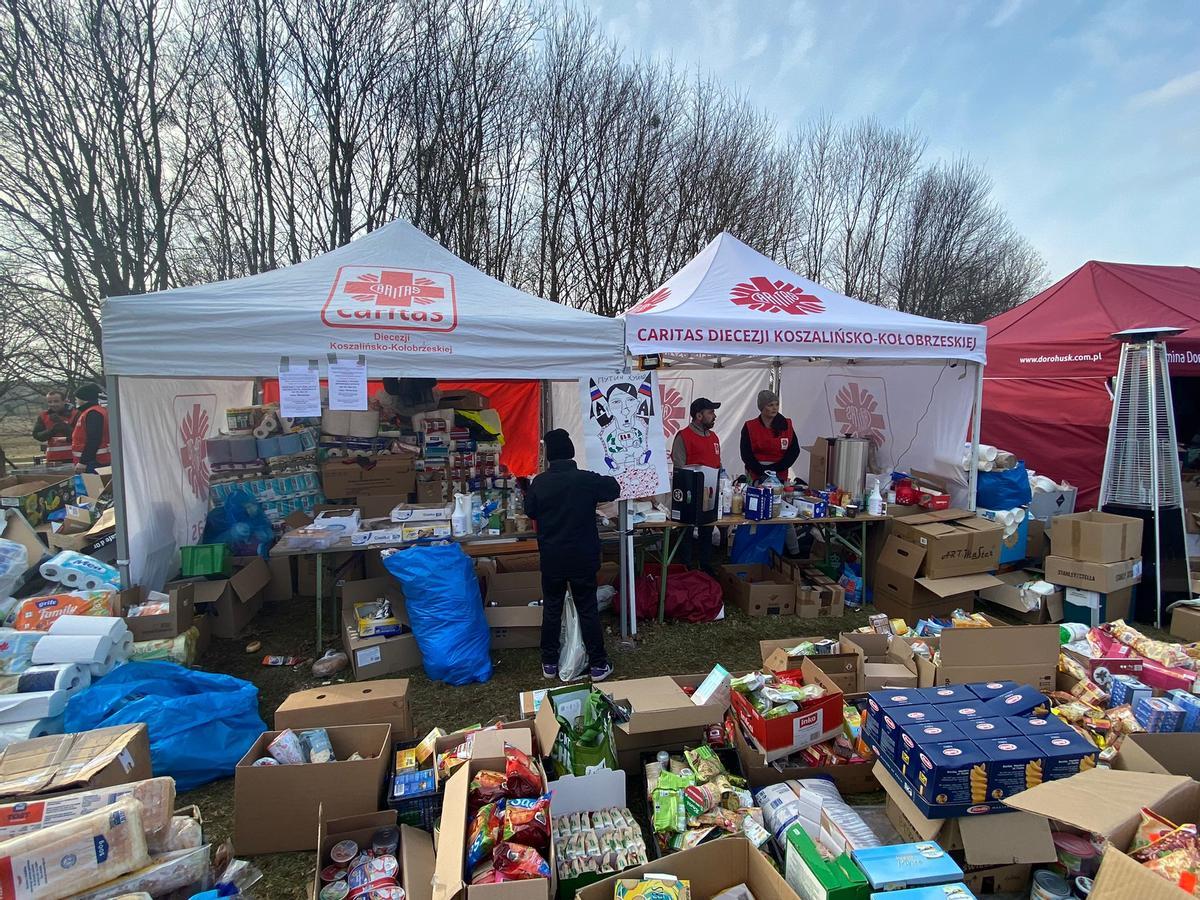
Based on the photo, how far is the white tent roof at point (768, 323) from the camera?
4285mm

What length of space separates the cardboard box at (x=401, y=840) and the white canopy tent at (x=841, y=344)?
3139 millimetres

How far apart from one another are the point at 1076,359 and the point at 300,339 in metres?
8.26

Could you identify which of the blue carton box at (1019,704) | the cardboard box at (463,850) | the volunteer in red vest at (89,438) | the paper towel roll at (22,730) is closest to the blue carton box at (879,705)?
the blue carton box at (1019,704)

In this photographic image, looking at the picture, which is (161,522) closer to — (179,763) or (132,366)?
(132,366)

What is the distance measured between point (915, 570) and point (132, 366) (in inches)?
222

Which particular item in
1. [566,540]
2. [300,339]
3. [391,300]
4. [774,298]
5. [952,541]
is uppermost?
[774,298]

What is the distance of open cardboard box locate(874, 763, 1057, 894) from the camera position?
6.13 ft

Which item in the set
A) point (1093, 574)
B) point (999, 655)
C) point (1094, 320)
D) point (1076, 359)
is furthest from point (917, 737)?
point (1094, 320)

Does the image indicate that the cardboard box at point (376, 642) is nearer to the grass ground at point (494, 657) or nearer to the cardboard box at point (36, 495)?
the grass ground at point (494, 657)

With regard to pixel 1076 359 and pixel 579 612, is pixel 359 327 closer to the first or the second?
pixel 579 612

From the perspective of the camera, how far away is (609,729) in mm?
2375

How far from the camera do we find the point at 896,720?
2.21 metres

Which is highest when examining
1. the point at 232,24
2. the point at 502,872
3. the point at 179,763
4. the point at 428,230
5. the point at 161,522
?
the point at 232,24

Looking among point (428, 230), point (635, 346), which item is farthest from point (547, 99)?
point (635, 346)
